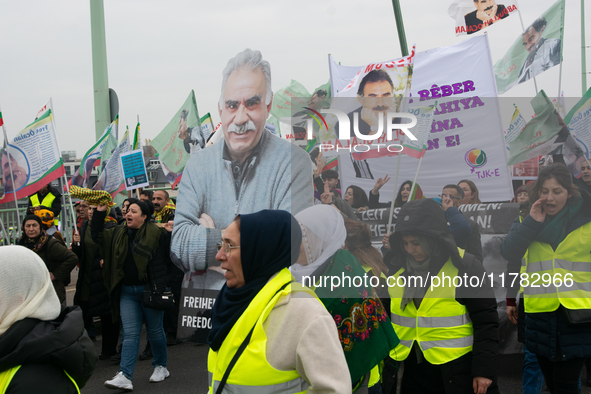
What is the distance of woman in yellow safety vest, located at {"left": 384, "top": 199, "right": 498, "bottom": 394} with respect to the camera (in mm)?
2734

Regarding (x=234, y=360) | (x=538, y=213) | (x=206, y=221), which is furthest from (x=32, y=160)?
(x=538, y=213)

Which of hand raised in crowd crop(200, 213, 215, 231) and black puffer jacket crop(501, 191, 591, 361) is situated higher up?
hand raised in crowd crop(200, 213, 215, 231)

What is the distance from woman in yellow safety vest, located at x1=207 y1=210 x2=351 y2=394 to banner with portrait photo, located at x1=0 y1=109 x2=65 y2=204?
19.1ft

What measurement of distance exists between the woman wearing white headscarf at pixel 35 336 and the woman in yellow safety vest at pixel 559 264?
2432 mm

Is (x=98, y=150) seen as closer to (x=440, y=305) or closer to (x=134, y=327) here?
(x=134, y=327)

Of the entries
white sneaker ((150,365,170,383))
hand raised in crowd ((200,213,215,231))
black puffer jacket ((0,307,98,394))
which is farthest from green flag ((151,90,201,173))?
black puffer jacket ((0,307,98,394))

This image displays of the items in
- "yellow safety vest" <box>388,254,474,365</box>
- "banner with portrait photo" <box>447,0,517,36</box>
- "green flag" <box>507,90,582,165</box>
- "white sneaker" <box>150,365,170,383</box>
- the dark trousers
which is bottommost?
"white sneaker" <box>150,365,170,383</box>

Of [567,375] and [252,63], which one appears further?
[252,63]

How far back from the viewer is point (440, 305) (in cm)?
280

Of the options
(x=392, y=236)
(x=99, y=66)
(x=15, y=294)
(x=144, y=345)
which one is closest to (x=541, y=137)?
(x=392, y=236)

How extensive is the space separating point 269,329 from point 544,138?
2585 mm

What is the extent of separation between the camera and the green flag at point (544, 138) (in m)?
3.34

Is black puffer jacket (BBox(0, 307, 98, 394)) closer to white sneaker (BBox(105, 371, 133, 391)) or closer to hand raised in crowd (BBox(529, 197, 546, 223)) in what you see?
hand raised in crowd (BBox(529, 197, 546, 223))

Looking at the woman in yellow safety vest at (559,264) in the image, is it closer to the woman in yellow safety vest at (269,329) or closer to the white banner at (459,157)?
the white banner at (459,157)
